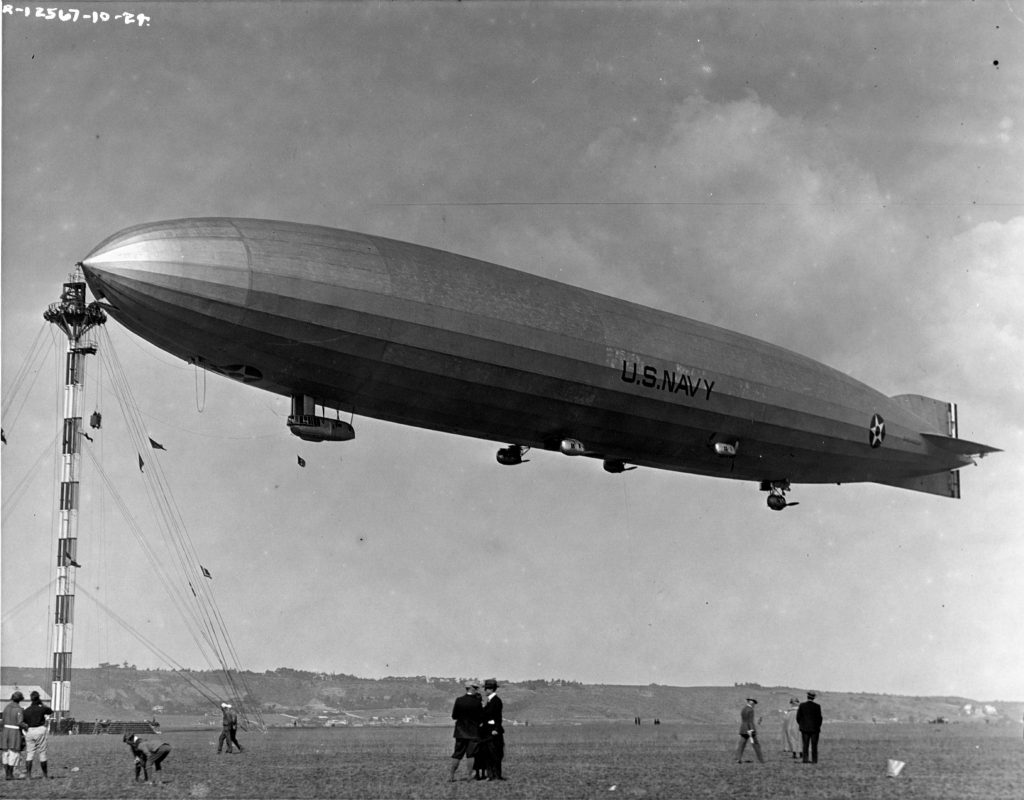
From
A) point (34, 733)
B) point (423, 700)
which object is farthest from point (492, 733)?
point (423, 700)

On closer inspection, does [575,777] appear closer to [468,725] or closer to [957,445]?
[468,725]

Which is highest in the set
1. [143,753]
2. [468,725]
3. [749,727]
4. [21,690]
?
[468,725]

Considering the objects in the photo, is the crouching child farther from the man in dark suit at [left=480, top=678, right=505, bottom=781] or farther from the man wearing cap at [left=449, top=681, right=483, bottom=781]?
the man in dark suit at [left=480, top=678, right=505, bottom=781]

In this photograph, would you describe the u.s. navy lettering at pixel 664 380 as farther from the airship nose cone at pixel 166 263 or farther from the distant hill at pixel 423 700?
Answer: the distant hill at pixel 423 700

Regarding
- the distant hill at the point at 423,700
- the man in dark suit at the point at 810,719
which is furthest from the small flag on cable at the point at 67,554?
the distant hill at the point at 423,700

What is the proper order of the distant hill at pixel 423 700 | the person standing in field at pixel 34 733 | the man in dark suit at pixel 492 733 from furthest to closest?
1. the distant hill at pixel 423 700
2. the person standing in field at pixel 34 733
3. the man in dark suit at pixel 492 733
